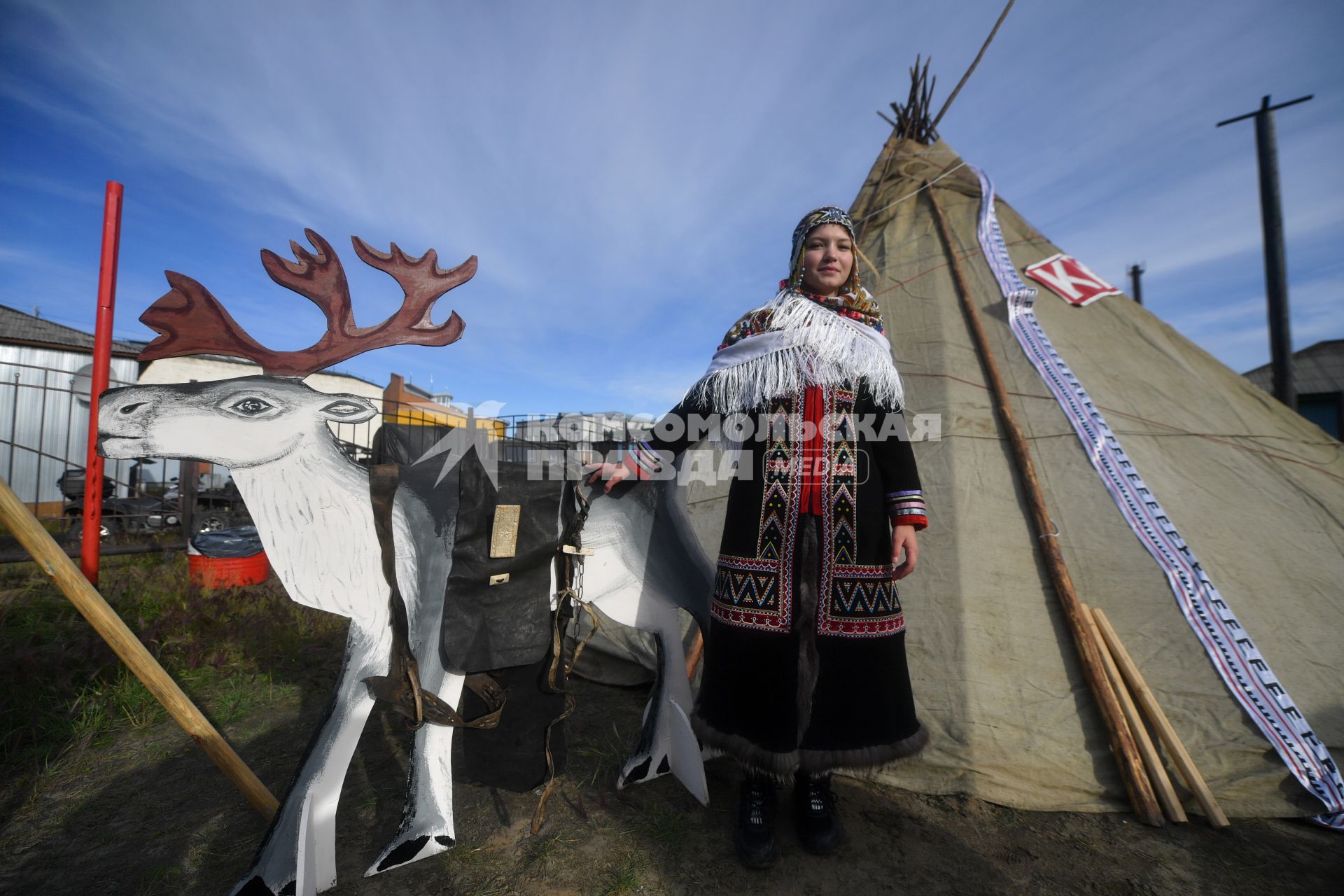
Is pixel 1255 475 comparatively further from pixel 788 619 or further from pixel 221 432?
pixel 221 432

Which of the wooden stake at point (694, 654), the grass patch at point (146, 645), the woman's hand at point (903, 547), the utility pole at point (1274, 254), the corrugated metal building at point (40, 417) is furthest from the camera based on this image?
the corrugated metal building at point (40, 417)

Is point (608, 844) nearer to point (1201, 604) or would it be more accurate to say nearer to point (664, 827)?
point (664, 827)

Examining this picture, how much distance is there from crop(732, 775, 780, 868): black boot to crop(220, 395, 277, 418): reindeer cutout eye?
1849 mm

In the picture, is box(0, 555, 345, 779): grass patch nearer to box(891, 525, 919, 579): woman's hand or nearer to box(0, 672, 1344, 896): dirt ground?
box(0, 672, 1344, 896): dirt ground

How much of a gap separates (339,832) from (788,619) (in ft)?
5.30

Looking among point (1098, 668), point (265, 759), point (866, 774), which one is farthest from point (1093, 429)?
point (265, 759)

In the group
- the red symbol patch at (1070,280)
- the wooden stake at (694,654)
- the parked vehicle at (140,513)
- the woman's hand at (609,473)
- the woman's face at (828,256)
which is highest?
the red symbol patch at (1070,280)

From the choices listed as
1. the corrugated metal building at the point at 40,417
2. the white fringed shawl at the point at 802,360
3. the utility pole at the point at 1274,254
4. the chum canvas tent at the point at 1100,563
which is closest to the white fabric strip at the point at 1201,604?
the chum canvas tent at the point at 1100,563

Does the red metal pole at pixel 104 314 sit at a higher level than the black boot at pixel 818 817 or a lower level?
higher

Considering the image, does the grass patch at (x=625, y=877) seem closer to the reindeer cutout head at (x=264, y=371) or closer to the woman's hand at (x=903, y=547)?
the woman's hand at (x=903, y=547)

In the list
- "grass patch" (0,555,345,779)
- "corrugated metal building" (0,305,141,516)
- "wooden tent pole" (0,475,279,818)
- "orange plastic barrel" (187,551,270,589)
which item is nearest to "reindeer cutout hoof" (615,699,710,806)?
"wooden tent pole" (0,475,279,818)

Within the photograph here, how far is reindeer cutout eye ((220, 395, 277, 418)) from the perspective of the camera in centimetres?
157

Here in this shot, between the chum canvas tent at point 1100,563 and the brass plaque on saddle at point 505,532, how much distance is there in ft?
4.99

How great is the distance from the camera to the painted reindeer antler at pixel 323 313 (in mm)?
1563
